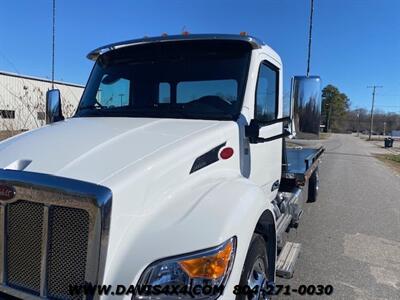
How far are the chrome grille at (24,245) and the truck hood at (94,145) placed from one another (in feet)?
0.80

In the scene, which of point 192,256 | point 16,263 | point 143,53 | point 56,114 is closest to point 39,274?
point 16,263

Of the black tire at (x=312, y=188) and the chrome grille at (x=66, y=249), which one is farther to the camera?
the black tire at (x=312, y=188)

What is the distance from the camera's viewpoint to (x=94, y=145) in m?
2.57

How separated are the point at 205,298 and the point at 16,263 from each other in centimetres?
112

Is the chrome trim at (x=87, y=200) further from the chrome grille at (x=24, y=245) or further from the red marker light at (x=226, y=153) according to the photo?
the red marker light at (x=226, y=153)

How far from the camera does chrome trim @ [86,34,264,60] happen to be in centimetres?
354

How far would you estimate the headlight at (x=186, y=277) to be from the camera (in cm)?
203

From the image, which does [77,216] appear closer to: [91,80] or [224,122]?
[224,122]

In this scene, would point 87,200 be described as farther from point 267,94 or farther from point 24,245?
point 267,94

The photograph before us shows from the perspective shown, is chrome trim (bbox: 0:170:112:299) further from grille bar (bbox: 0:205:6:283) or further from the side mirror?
the side mirror

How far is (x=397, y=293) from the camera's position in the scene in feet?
13.9

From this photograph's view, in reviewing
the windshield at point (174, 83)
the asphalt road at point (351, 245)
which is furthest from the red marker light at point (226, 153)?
the asphalt road at point (351, 245)

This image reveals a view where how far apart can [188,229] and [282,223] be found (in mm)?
2454

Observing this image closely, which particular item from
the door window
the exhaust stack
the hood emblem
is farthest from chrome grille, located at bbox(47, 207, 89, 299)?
the exhaust stack
